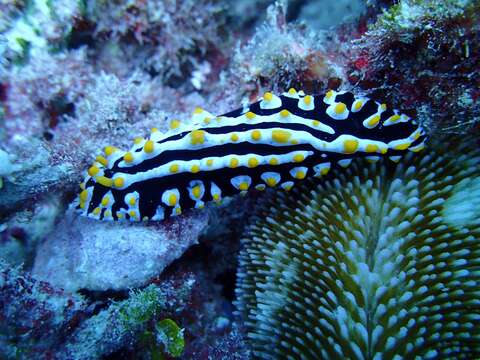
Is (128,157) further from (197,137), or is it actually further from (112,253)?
(112,253)

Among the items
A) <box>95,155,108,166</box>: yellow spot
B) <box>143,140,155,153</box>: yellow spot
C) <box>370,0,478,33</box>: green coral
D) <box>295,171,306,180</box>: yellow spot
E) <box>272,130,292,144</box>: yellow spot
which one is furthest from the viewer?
<box>95,155,108,166</box>: yellow spot

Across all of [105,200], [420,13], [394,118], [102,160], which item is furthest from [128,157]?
[420,13]

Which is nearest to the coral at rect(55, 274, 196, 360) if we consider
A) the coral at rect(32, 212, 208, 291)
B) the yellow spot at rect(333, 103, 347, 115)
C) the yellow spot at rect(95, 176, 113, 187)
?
the coral at rect(32, 212, 208, 291)

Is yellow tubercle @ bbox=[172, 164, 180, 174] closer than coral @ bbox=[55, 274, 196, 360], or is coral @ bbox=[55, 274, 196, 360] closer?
coral @ bbox=[55, 274, 196, 360]

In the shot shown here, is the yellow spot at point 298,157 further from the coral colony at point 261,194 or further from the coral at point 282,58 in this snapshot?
the coral at point 282,58

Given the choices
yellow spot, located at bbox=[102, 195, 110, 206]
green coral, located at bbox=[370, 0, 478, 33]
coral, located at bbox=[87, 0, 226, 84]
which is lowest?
yellow spot, located at bbox=[102, 195, 110, 206]

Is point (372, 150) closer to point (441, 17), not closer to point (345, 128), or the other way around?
point (345, 128)

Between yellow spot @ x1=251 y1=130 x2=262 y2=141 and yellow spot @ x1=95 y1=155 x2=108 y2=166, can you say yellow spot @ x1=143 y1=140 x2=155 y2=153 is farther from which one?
yellow spot @ x1=251 y1=130 x2=262 y2=141

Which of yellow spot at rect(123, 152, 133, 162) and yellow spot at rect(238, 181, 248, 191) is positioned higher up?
yellow spot at rect(123, 152, 133, 162)
